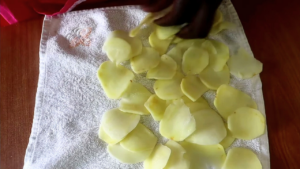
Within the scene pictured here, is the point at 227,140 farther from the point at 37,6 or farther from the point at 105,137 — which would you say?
the point at 37,6

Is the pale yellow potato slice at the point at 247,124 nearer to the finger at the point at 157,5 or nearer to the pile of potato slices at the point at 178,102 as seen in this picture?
the pile of potato slices at the point at 178,102

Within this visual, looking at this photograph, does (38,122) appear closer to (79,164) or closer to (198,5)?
(79,164)

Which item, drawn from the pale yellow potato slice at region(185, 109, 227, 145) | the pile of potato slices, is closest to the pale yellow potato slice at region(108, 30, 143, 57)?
the pile of potato slices

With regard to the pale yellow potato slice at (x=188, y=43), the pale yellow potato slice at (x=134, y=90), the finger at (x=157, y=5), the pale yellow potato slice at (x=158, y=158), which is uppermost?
the finger at (x=157, y=5)

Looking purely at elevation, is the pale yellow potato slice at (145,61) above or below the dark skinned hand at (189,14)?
below

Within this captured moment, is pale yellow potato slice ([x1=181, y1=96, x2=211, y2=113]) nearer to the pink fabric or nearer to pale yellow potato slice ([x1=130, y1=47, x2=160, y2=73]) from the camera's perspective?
pale yellow potato slice ([x1=130, y1=47, x2=160, y2=73])

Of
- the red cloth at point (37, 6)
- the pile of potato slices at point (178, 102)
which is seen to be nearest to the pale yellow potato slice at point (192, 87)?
the pile of potato slices at point (178, 102)
